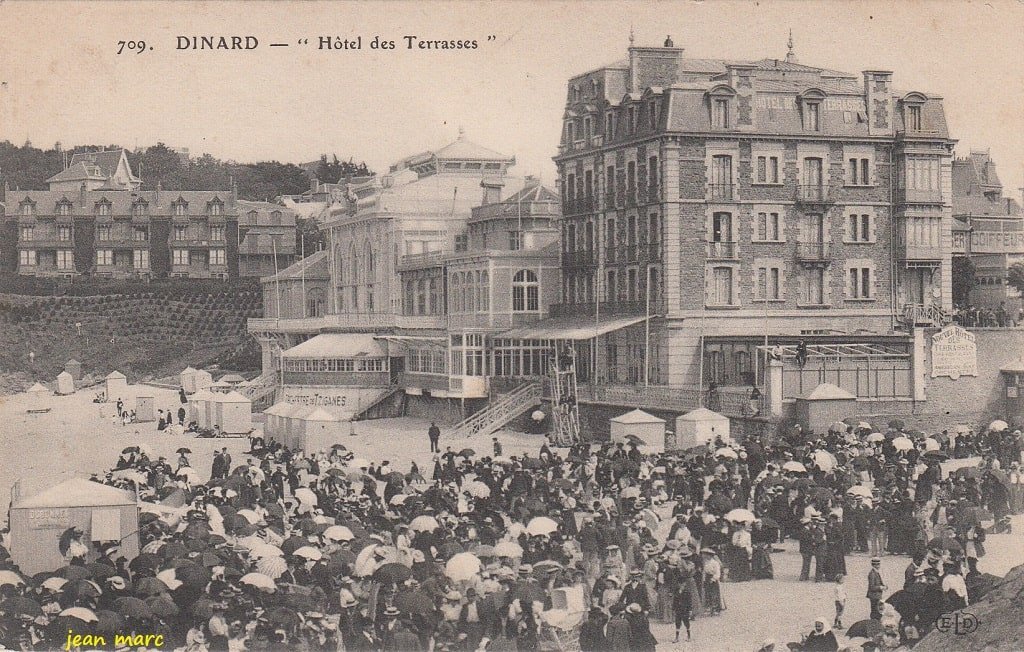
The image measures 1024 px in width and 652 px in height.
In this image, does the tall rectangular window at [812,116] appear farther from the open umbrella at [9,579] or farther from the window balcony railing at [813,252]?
the open umbrella at [9,579]

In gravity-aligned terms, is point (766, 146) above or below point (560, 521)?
above

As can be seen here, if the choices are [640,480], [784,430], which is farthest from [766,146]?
[640,480]

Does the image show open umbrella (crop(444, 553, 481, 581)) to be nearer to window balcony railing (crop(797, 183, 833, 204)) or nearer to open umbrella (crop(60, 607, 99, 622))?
open umbrella (crop(60, 607, 99, 622))

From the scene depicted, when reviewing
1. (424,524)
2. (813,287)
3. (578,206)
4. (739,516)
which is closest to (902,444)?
(739,516)

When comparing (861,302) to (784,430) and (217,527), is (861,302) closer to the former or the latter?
(784,430)

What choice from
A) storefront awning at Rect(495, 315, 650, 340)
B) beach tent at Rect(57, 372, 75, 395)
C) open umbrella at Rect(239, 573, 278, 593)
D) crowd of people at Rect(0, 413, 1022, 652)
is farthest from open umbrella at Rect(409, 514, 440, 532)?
beach tent at Rect(57, 372, 75, 395)
